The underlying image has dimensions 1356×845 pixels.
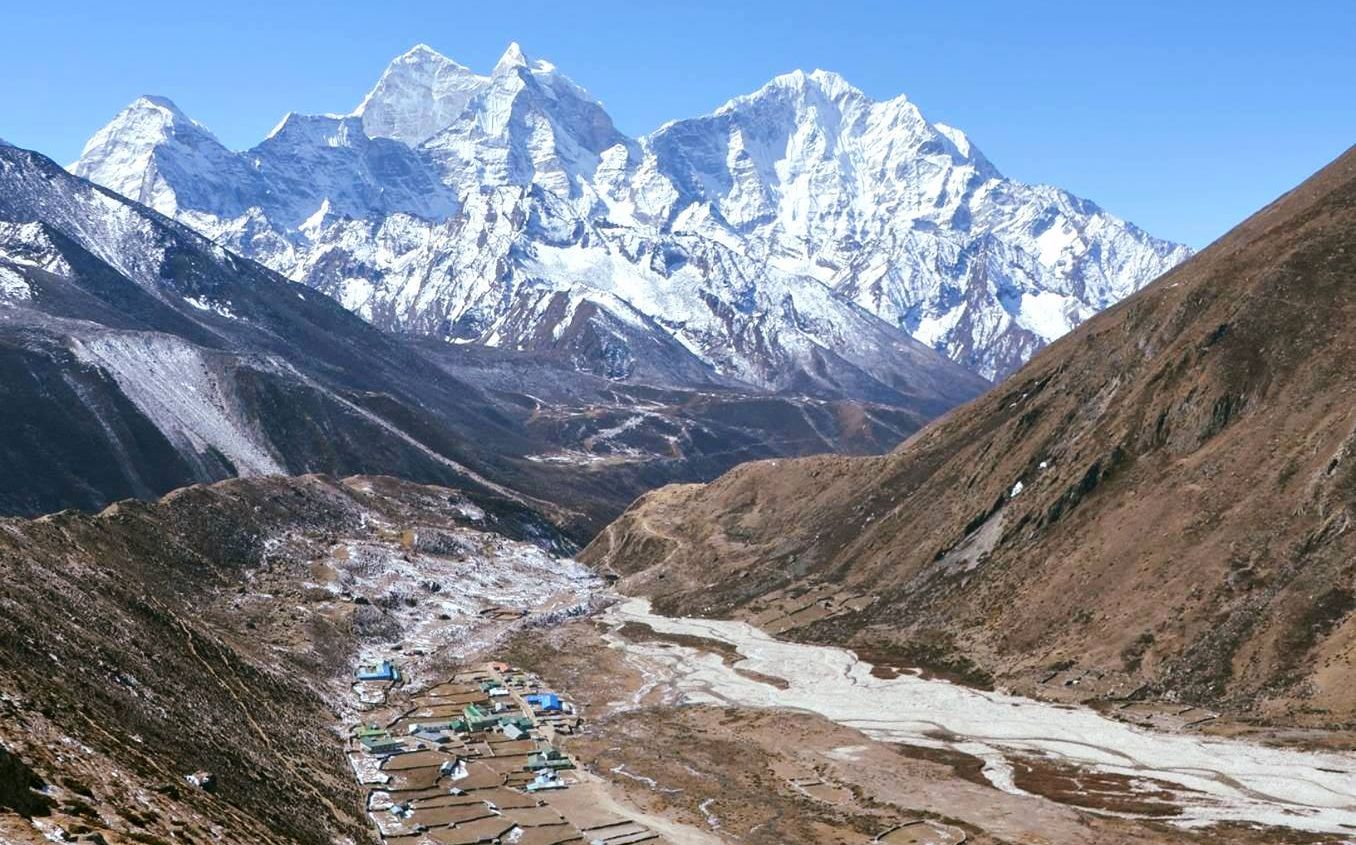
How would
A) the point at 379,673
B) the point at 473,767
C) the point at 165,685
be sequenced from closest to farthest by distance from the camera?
the point at 165,685
the point at 473,767
the point at 379,673

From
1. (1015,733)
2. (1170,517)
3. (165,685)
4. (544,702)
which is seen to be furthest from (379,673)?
(1170,517)

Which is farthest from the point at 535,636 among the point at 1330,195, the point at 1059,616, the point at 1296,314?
the point at 1330,195

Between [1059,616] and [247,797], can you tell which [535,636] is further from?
[247,797]

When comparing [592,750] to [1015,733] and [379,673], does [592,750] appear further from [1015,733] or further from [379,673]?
[1015,733]

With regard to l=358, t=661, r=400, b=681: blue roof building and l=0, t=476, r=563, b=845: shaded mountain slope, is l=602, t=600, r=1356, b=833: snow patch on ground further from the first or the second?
l=0, t=476, r=563, b=845: shaded mountain slope

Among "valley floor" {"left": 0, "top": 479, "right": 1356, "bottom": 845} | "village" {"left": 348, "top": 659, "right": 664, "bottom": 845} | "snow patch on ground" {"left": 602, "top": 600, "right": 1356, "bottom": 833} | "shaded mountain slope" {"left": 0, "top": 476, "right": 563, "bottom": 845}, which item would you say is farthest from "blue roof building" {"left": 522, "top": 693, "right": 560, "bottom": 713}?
"shaded mountain slope" {"left": 0, "top": 476, "right": 563, "bottom": 845}

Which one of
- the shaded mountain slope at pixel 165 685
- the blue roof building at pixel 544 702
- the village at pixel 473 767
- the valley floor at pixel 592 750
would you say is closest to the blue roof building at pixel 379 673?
the village at pixel 473 767
